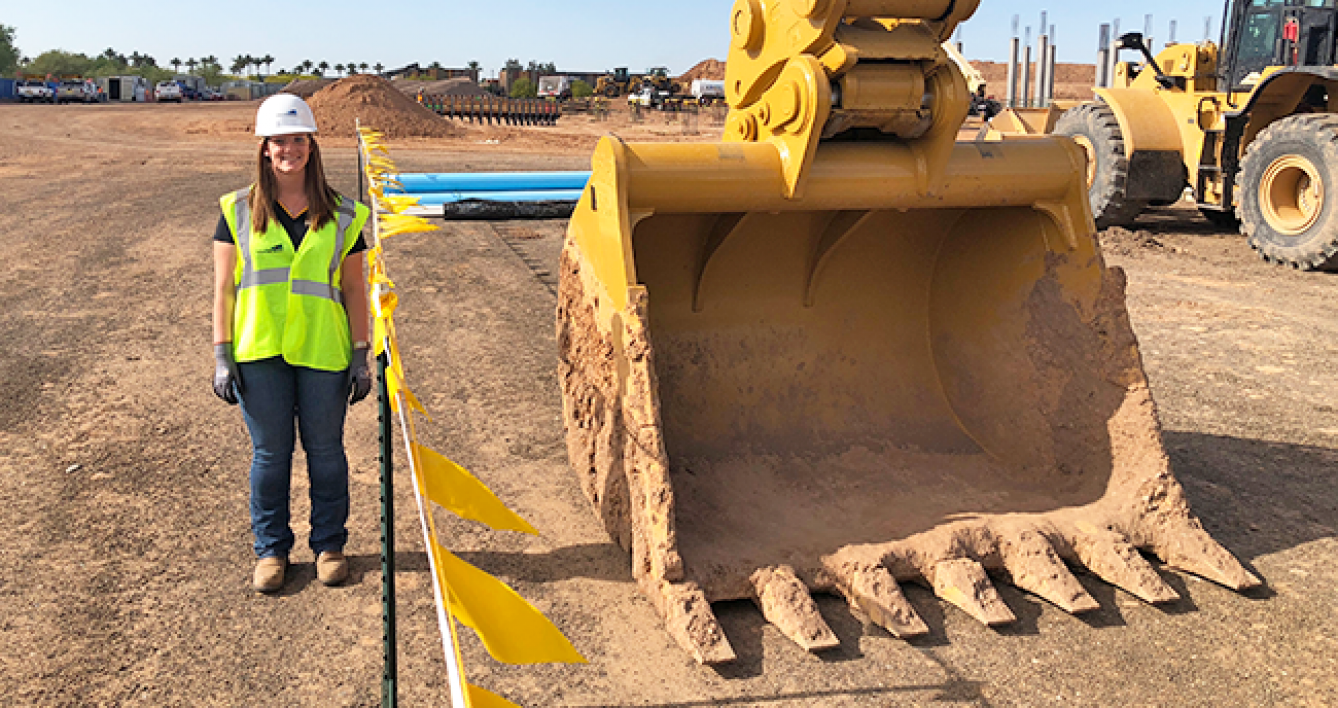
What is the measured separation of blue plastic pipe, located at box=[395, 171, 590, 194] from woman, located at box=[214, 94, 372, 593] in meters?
8.51

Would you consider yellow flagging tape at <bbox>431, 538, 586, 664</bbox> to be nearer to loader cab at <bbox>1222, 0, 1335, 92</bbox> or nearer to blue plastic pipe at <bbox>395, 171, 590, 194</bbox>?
blue plastic pipe at <bbox>395, 171, 590, 194</bbox>

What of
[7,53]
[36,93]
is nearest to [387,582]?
[36,93]

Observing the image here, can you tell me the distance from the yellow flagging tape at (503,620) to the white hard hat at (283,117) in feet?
4.60

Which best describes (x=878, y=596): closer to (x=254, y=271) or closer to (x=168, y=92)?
(x=254, y=271)

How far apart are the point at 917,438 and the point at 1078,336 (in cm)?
77

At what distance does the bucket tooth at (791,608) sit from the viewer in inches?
120

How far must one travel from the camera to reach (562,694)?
2861 mm

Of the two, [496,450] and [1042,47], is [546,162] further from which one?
[496,450]

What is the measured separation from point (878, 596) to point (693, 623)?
1.98ft

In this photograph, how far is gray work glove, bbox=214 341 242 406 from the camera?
326 centimetres

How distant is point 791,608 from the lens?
10.3ft

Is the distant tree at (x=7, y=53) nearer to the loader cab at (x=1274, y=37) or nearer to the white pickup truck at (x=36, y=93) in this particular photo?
the white pickup truck at (x=36, y=93)

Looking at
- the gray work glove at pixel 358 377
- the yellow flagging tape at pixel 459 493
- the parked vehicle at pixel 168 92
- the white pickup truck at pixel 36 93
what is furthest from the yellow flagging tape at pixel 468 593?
the parked vehicle at pixel 168 92

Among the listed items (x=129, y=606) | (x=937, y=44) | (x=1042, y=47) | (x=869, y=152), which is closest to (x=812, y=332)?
(x=869, y=152)
